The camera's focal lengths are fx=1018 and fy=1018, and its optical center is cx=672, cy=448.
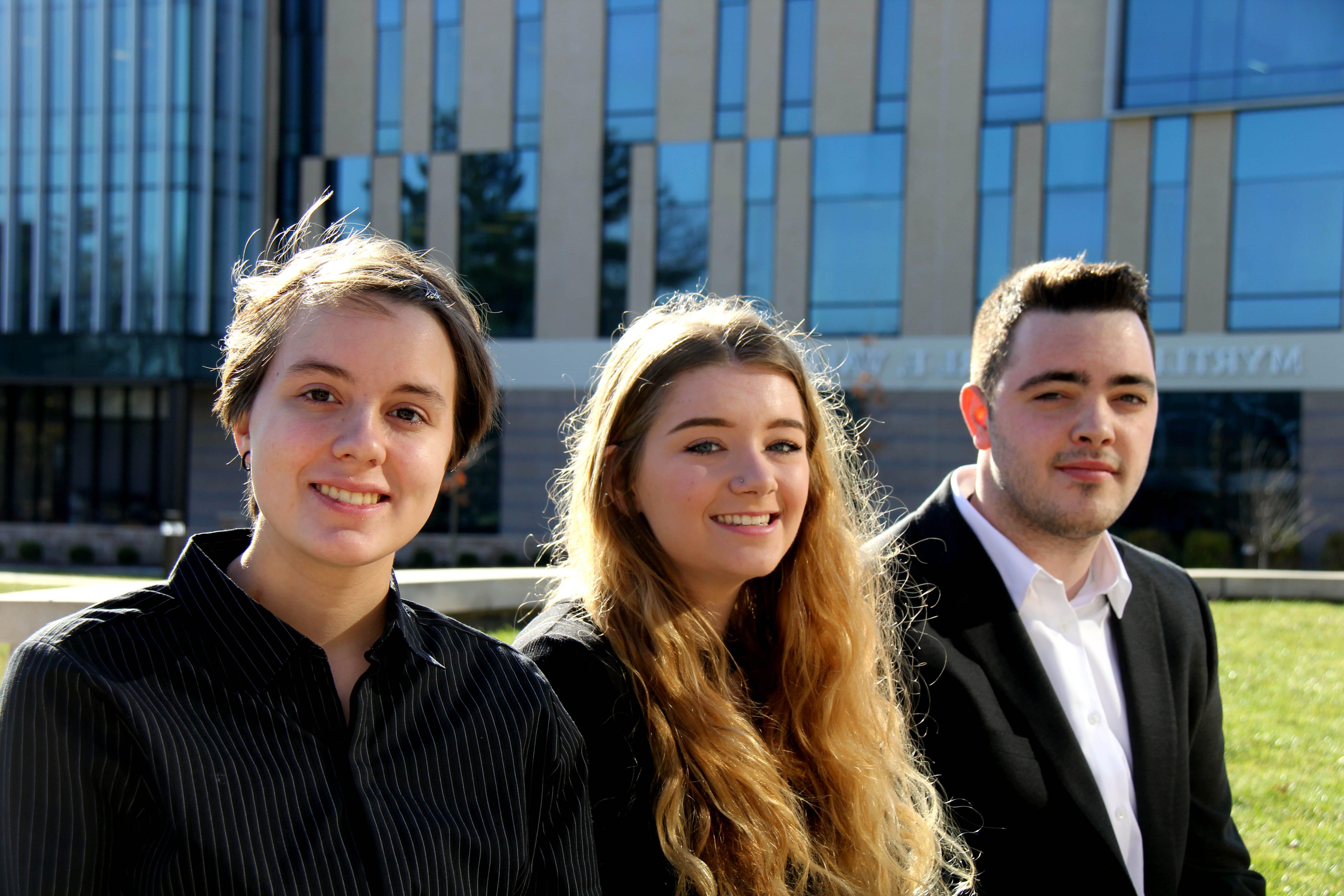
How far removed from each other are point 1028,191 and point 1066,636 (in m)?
19.4

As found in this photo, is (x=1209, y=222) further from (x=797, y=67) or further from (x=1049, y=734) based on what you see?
(x=1049, y=734)

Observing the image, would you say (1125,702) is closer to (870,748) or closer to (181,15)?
(870,748)

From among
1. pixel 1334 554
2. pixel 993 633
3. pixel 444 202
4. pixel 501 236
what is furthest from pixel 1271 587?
pixel 444 202

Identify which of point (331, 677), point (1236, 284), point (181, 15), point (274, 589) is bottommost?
point (331, 677)

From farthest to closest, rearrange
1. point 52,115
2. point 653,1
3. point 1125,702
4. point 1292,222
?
point 52,115
point 653,1
point 1292,222
point 1125,702

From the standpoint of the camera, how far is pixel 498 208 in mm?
23453

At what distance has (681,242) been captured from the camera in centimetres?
2255

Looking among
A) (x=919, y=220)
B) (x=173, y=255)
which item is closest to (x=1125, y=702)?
(x=919, y=220)

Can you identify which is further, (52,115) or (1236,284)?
(52,115)

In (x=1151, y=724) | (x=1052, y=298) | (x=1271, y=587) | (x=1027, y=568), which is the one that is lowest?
(x=1271, y=587)

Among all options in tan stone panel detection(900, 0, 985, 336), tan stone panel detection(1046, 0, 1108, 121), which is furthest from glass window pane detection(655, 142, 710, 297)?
tan stone panel detection(1046, 0, 1108, 121)

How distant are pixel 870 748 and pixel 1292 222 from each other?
20710 mm

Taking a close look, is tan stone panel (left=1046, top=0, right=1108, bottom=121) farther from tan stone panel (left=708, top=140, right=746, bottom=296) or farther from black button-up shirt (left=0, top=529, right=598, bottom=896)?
black button-up shirt (left=0, top=529, right=598, bottom=896)

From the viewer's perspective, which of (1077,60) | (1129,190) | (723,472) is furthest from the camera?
(1077,60)
